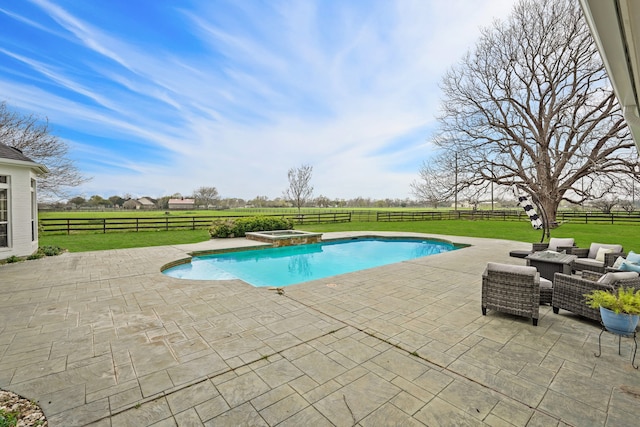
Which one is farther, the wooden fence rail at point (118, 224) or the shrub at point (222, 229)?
the wooden fence rail at point (118, 224)

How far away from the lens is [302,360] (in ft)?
8.64

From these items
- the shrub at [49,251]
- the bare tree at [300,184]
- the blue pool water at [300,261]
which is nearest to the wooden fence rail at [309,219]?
the bare tree at [300,184]

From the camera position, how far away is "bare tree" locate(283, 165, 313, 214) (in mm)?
26375

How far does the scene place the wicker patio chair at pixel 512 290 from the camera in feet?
11.4

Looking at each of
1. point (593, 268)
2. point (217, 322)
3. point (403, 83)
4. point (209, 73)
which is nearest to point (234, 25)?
point (209, 73)

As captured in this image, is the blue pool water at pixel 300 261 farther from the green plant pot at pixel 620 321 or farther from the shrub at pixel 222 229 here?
the green plant pot at pixel 620 321

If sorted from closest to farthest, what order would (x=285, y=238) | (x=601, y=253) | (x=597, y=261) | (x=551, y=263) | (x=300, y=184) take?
(x=551, y=263) < (x=597, y=261) < (x=601, y=253) < (x=285, y=238) < (x=300, y=184)

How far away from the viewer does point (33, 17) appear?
8.56 meters

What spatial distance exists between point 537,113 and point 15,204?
22.8 metres

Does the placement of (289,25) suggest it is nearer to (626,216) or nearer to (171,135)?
(171,135)

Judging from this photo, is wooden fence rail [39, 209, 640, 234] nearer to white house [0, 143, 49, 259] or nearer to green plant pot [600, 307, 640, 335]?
white house [0, 143, 49, 259]

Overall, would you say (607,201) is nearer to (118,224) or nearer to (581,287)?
(581,287)

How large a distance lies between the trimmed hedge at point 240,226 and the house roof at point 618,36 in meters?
11.9

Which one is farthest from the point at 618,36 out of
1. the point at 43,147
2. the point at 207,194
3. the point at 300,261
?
the point at 207,194
